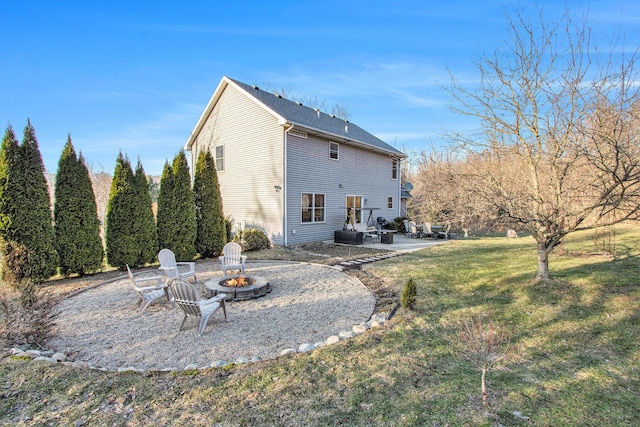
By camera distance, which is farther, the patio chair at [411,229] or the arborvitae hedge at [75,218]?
the patio chair at [411,229]

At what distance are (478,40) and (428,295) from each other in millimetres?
5222

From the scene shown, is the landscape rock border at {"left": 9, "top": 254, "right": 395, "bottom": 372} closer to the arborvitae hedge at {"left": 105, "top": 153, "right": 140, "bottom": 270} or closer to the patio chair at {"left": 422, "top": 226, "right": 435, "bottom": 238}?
the arborvitae hedge at {"left": 105, "top": 153, "right": 140, "bottom": 270}

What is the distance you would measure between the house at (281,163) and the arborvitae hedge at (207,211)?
93.8 inches

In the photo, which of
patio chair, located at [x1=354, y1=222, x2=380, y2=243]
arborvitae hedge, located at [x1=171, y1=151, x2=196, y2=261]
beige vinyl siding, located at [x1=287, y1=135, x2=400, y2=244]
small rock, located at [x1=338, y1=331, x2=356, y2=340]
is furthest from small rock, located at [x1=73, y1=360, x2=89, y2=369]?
patio chair, located at [x1=354, y1=222, x2=380, y2=243]

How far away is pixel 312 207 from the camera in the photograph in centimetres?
1335

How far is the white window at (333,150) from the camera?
46.3ft

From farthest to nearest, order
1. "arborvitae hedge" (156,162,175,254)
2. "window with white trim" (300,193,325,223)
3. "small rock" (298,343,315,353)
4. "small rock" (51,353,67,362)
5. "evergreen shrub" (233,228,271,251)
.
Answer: "window with white trim" (300,193,325,223) → "evergreen shrub" (233,228,271,251) → "arborvitae hedge" (156,162,175,254) → "small rock" (298,343,315,353) → "small rock" (51,353,67,362)

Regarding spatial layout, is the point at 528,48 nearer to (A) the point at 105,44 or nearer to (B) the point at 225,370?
(B) the point at 225,370

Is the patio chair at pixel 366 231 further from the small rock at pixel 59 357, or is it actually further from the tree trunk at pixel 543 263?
the small rock at pixel 59 357

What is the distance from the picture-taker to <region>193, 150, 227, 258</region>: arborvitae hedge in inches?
416

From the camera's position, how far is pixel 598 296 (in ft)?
18.1

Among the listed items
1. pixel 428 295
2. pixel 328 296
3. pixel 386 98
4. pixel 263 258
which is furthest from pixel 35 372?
pixel 386 98

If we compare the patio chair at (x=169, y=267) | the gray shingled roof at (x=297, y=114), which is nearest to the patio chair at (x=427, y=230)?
the gray shingled roof at (x=297, y=114)

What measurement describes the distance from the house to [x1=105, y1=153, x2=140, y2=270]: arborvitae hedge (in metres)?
5.25
